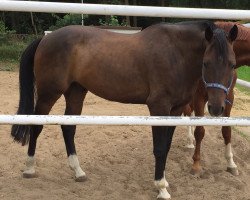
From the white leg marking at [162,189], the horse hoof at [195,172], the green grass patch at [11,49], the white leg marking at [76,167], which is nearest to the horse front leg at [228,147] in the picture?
the horse hoof at [195,172]

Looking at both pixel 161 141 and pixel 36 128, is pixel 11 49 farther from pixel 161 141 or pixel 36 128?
pixel 161 141

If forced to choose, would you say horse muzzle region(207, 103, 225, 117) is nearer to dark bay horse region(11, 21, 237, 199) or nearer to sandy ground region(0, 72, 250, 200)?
dark bay horse region(11, 21, 237, 199)

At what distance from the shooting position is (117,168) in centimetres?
461

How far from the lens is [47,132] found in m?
5.56

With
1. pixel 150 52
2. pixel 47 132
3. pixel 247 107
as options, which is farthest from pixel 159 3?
pixel 150 52

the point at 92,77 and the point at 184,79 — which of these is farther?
the point at 92,77

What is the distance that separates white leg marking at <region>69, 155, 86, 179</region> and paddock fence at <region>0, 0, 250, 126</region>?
1.89 meters

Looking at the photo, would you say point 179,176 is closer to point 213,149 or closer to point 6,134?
point 213,149

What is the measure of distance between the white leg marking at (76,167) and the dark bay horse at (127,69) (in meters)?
0.01

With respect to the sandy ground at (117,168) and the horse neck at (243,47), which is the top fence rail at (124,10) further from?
the sandy ground at (117,168)

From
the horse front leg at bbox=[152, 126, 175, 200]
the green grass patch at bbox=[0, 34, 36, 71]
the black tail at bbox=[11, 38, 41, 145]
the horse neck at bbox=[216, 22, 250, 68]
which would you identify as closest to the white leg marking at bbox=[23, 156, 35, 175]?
the black tail at bbox=[11, 38, 41, 145]

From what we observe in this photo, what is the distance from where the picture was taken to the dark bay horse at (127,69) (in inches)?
143

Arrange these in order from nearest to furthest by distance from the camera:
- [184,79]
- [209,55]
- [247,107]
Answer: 1. [209,55]
2. [184,79]
3. [247,107]

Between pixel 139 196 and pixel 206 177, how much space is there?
3.26 feet
